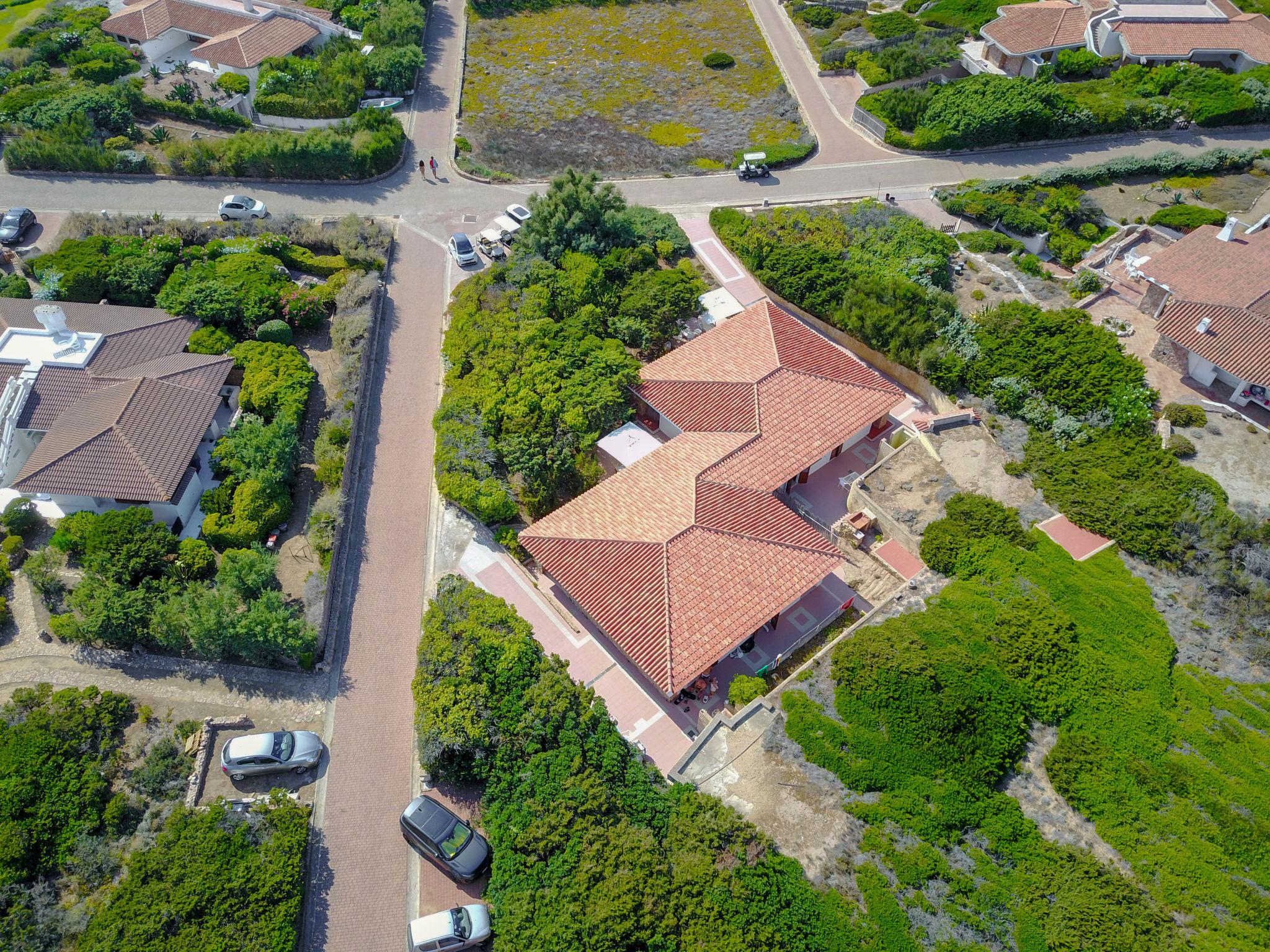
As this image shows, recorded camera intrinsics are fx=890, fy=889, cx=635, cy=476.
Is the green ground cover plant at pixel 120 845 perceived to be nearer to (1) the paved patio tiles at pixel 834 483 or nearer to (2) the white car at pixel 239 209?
(1) the paved patio tiles at pixel 834 483

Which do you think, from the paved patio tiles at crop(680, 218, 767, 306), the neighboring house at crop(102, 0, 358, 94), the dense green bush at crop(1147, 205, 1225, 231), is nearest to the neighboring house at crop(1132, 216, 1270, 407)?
the dense green bush at crop(1147, 205, 1225, 231)

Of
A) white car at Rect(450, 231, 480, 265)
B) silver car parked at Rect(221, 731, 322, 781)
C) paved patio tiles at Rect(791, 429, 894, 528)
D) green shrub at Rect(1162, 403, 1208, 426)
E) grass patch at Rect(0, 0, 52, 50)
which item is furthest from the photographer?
grass patch at Rect(0, 0, 52, 50)

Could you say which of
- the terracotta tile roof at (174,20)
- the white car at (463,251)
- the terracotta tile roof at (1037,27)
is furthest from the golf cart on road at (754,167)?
the terracotta tile roof at (174,20)

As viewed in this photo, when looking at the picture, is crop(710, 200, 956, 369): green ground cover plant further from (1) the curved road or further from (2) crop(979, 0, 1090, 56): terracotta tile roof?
(2) crop(979, 0, 1090, 56): terracotta tile roof

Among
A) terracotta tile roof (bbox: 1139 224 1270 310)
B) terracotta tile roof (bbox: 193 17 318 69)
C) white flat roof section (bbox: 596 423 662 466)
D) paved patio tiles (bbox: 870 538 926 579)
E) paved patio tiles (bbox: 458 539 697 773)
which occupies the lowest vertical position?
paved patio tiles (bbox: 458 539 697 773)

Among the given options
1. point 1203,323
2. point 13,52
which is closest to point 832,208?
point 1203,323

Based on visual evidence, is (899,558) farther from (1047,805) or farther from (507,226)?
(507,226)

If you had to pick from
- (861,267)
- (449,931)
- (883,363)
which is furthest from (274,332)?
(861,267)
